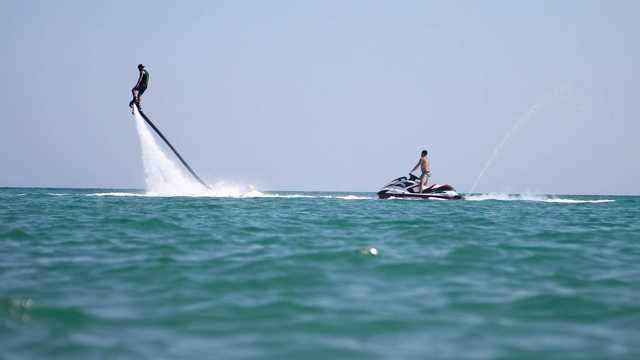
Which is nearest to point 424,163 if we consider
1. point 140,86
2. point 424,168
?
point 424,168

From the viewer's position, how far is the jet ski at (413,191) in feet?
110

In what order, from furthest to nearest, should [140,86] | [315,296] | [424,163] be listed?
[424,163] < [140,86] < [315,296]

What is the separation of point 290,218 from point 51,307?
12108mm

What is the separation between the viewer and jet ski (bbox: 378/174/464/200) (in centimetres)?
3350

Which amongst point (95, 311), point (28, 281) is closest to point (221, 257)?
point (28, 281)

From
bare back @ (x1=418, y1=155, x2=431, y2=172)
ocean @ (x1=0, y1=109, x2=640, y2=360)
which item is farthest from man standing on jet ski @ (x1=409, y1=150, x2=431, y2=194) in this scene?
ocean @ (x1=0, y1=109, x2=640, y2=360)

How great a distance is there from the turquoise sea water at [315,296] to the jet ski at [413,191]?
64.1ft

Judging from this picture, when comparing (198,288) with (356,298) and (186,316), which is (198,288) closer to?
(186,316)

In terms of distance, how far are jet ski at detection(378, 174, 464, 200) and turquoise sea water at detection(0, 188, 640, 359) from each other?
19535 millimetres

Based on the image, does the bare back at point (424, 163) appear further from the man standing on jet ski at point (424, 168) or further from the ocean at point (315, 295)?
the ocean at point (315, 295)

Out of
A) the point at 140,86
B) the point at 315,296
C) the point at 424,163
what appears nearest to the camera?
the point at 315,296

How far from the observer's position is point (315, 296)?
766cm

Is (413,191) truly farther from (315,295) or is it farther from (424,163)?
(315,295)

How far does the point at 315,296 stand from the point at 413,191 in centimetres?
2690
